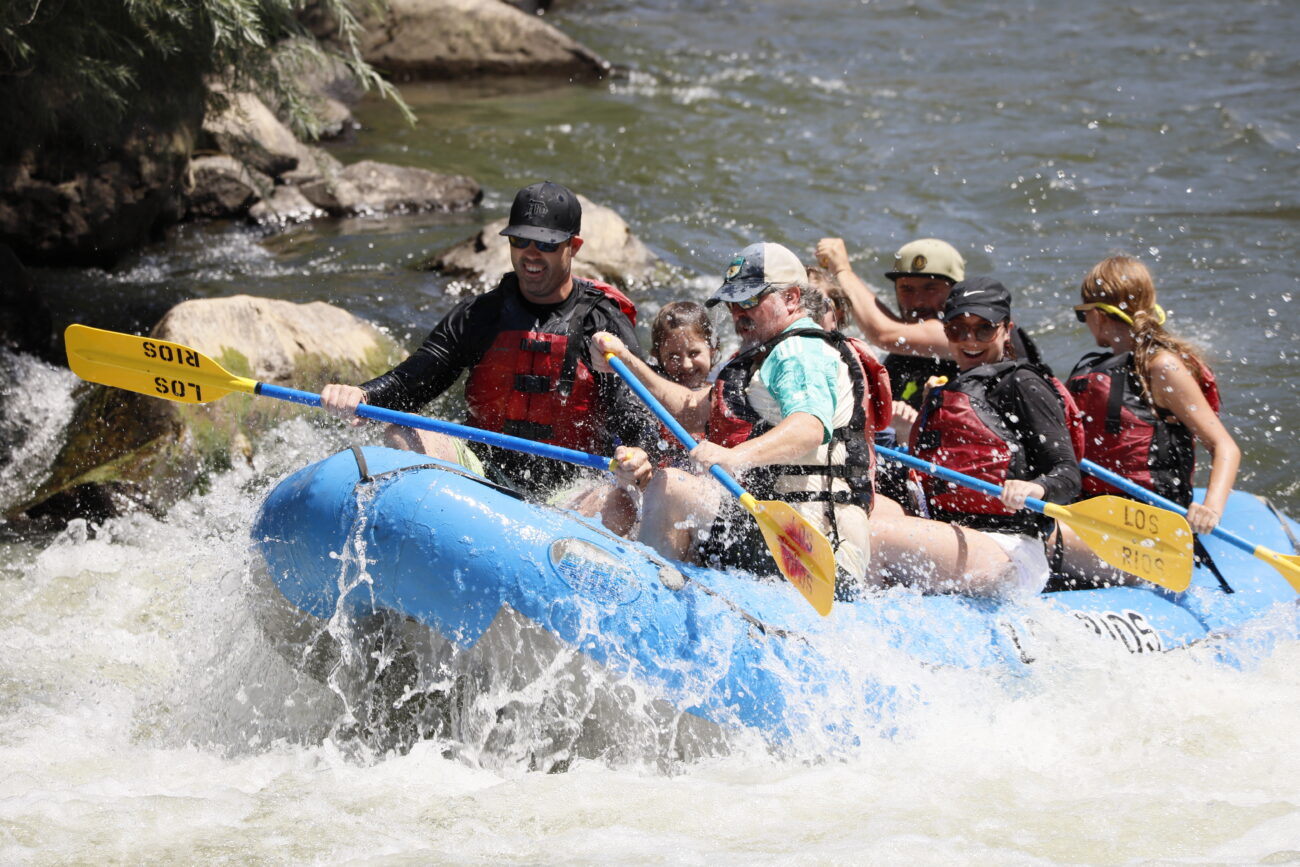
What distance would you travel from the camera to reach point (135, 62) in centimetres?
687

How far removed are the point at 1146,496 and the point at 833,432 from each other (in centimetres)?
137

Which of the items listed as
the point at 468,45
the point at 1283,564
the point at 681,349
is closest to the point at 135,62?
the point at 681,349

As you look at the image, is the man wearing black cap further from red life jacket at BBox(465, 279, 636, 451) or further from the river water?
the river water

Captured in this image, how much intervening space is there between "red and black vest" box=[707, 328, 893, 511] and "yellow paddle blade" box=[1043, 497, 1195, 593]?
0.70m

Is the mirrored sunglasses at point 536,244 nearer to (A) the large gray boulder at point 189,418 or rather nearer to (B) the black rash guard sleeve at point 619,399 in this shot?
(B) the black rash guard sleeve at point 619,399

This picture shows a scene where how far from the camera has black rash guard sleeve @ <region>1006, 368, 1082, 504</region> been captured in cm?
404

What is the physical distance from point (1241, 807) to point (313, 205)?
7671 mm

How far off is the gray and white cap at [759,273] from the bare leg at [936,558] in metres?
0.79

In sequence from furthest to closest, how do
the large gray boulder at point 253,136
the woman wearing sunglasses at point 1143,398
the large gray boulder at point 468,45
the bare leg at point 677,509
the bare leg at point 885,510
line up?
the large gray boulder at point 468,45 → the large gray boulder at point 253,136 → the woman wearing sunglasses at point 1143,398 → the bare leg at point 885,510 → the bare leg at point 677,509

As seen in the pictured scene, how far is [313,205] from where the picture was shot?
9.70 m

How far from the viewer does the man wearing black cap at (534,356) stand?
443 cm

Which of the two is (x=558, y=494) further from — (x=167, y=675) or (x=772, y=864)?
(x=772, y=864)

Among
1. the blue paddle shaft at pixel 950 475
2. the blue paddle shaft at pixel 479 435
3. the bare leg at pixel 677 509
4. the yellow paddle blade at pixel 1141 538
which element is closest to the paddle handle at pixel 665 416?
the bare leg at pixel 677 509

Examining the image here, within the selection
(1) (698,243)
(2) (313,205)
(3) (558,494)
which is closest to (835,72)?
(1) (698,243)
